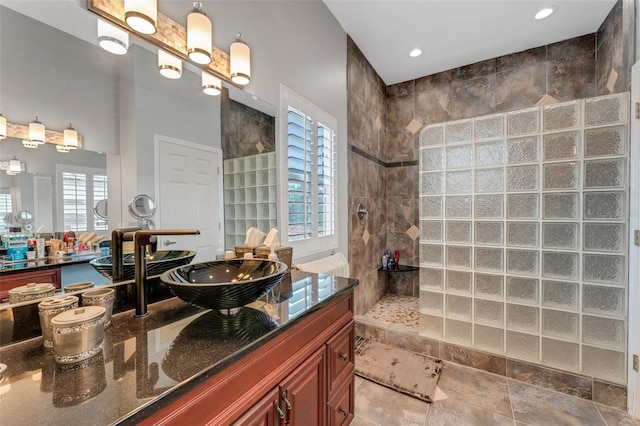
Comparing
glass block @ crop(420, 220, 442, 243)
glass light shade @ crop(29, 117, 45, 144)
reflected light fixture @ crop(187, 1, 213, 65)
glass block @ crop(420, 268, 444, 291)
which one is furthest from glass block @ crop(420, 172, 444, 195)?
glass light shade @ crop(29, 117, 45, 144)

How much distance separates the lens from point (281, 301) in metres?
A: 1.06

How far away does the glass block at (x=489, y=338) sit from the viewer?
2.03 m

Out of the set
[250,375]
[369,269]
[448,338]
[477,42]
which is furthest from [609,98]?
[250,375]

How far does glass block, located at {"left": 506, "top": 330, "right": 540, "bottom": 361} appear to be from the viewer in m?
1.93

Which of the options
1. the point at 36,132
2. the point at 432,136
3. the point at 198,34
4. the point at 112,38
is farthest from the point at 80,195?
the point at 432,136

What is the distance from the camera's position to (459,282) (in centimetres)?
218

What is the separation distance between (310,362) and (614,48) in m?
3.23

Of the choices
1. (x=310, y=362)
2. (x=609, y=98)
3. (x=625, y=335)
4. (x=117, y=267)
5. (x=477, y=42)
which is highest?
(x=477, y=42)

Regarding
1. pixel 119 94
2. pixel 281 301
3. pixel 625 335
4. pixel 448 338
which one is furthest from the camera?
pixel 448 338

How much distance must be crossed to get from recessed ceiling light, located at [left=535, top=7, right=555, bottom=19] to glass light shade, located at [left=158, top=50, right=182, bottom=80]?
2895 mm

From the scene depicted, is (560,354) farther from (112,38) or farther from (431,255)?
(112,38)

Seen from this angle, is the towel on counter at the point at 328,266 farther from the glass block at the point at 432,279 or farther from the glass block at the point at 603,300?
the glass block at the point at 603,300

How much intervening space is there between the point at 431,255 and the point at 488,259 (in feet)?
1.36

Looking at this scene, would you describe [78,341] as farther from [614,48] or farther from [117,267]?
[614,48]
